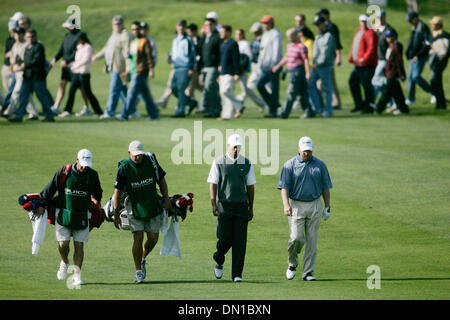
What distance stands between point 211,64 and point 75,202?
13.7m

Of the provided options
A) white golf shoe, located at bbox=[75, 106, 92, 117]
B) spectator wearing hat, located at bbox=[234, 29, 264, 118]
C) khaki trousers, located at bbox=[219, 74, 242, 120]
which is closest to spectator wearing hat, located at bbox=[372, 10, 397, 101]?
spectator wearing hat, located at bbox=[234, 29, 264, 118]

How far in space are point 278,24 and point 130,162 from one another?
111 feet

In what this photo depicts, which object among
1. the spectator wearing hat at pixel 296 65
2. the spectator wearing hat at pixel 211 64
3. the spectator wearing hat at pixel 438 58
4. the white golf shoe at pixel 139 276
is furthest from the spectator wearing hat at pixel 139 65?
the white golf shoe at pixel 139 276

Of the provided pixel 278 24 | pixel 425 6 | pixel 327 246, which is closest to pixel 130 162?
pixel 327 246

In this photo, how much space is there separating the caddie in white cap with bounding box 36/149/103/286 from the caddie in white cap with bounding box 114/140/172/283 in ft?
1.19

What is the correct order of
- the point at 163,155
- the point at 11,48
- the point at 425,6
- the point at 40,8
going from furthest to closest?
1. the point at 425,6
2. the point at 40,8
3. the point at 11,48
4. the point at 163,155

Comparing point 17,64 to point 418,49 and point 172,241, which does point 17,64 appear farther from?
point 172,241

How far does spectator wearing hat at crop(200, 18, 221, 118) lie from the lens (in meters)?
26.2

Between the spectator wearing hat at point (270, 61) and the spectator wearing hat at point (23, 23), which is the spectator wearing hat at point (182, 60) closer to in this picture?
the spectator wearing hat at point (270, 61)

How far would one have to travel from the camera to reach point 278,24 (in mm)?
46156

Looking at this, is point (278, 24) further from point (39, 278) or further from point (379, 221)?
point (39, 278)

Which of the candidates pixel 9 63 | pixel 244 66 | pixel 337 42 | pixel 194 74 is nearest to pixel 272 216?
pixel 244 66

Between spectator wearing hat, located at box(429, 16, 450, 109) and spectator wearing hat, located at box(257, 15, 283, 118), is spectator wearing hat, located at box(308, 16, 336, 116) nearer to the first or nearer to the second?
spectator wearing hat, located at box(257, 15, 283, 118)

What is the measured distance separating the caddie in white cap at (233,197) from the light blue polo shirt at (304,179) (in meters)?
0.50
